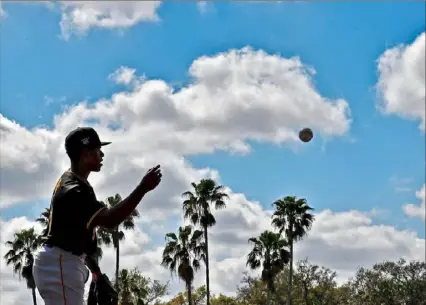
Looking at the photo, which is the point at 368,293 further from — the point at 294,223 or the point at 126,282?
the point at 126,282

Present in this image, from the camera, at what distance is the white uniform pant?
5.29m

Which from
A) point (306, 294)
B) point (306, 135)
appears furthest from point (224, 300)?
point (306, 135)

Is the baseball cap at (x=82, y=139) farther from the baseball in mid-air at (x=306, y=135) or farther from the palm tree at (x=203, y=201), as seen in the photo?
the palm tree at (x=203, y=201)

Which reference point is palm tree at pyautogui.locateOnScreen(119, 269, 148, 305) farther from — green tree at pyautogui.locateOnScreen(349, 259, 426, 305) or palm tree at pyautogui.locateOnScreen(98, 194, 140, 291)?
green tree at pyautogui.locateOnScreen(349, 259, 426, 305)

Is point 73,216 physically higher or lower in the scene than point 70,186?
lower

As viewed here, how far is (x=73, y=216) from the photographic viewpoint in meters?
5.30

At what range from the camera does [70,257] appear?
538 centimetres

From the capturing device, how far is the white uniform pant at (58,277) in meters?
5.29

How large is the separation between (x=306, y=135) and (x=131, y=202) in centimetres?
1671

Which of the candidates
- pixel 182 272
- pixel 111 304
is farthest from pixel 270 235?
pixel 111 304

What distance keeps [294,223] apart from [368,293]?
35.9 meters

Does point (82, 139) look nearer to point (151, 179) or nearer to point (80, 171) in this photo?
point (80, 171)

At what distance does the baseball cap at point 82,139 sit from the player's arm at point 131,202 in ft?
2.24

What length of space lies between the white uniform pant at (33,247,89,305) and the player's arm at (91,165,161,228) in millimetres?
526
